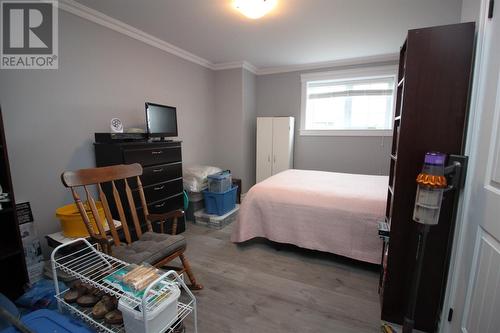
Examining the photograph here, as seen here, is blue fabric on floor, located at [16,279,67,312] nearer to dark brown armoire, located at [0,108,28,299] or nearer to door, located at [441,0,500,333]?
dark brown armoire, located at [0,108,28,299]

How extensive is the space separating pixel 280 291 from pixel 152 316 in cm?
130

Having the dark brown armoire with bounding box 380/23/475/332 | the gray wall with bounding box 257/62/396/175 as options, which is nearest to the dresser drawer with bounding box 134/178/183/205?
the dark brown armoire with bounding box 380/23/475/332

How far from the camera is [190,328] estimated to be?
1564 mm

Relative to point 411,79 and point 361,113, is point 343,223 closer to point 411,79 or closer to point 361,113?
point 411,79

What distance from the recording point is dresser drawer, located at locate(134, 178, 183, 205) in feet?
8.32

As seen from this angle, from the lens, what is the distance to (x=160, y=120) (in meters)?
2.83

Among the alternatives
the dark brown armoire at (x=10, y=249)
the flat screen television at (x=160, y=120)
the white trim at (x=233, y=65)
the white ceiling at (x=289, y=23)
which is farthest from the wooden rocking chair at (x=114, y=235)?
the white trim at (x=233, y=65)

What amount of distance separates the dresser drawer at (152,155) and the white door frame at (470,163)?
103 inches

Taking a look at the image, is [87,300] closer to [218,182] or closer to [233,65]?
[218,182]

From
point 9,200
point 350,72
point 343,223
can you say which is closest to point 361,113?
point 350,72

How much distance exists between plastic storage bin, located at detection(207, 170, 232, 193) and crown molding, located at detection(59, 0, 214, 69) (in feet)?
6.31

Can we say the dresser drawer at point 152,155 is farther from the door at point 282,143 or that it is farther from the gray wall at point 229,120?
the door at point 282,143

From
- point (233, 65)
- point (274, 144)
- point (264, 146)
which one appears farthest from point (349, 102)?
point (233, 65)

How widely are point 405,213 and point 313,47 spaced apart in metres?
2.76
